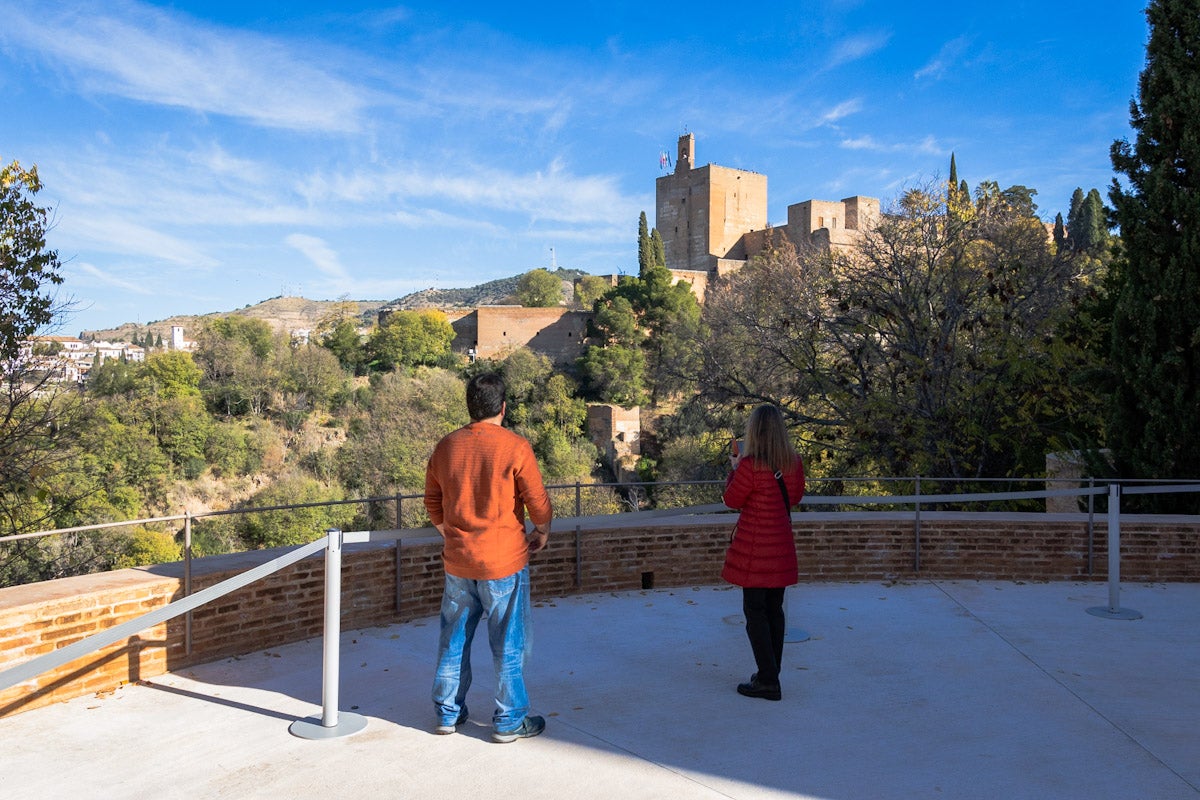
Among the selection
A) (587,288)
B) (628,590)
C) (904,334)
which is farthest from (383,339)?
(628,590)

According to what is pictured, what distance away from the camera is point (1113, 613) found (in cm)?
614

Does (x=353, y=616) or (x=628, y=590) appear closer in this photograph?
(x=353, y=616)

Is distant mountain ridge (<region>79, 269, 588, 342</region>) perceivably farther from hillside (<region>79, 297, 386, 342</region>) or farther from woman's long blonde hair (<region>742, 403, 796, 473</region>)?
woman's long blonde hair (<region>742, 403, 796, 473</region>)

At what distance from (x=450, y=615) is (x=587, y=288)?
233 ft

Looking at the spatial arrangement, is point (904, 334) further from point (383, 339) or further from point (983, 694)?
point (383, 339)

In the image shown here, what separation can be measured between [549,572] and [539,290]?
75847mm

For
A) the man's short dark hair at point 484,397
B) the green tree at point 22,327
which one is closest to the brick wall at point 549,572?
the man's short dark hair at point 484,397

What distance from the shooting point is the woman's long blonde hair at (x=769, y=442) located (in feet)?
14.6

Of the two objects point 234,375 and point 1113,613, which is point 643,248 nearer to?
point 234,375

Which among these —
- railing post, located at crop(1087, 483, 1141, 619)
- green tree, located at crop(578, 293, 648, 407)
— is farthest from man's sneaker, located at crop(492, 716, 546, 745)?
green tree, located at crop(578, 293, 648, 407)

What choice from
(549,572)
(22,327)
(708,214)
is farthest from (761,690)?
(708,214)

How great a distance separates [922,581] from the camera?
23.6ft

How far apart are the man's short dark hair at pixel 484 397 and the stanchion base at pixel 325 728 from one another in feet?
4.80

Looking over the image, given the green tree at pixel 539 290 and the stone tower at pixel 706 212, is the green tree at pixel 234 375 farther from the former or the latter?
the stone tower at pixel 706 212
